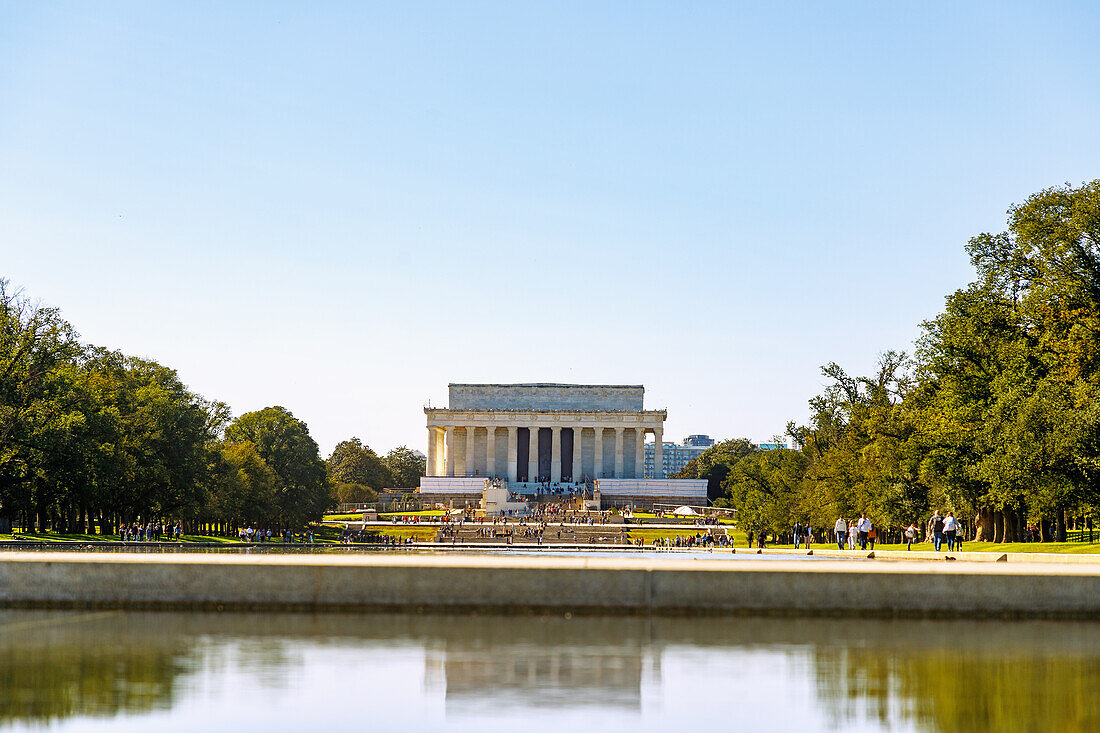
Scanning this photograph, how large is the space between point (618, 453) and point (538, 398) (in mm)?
11829

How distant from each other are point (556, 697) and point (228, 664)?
3.27 meters

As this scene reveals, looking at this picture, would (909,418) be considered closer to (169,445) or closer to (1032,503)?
(1032,503)

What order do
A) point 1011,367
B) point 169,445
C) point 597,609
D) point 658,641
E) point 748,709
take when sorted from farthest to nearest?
point 169,445 < point 1011,367 < point 597,609 < point 658,641 < point 748,709

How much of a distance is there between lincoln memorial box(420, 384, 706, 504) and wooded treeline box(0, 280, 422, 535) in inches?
2011

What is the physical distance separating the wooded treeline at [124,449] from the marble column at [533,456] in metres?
55.0

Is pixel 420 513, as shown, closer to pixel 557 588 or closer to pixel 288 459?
pixel 288 459

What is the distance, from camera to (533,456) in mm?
150625

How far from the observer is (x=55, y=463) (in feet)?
168

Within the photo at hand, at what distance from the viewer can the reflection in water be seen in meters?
8.60

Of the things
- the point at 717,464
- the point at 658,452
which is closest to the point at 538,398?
the point at 658,452

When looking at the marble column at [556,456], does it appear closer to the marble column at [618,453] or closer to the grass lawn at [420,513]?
the marble column at [618,453]

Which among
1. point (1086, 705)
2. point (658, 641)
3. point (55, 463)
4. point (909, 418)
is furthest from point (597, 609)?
point (55, 463)

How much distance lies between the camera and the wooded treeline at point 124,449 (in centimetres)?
5147

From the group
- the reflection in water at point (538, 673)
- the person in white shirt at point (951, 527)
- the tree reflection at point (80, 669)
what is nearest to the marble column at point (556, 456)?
the person in white shirt at point (951, 527)
